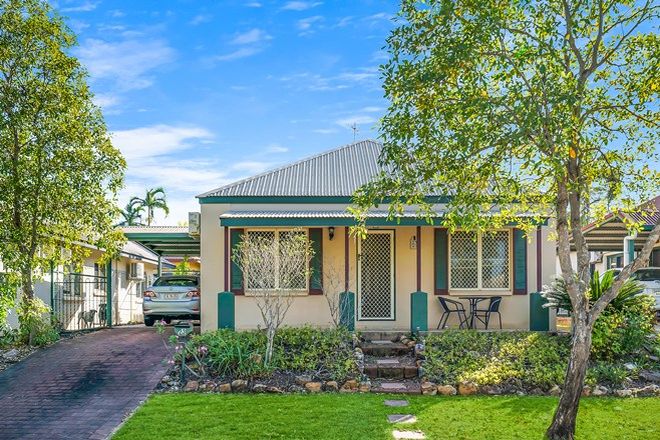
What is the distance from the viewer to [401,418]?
838 centimetres

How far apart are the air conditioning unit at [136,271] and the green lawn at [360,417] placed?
14.2m

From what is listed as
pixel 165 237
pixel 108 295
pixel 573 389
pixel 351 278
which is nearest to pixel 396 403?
pixel 573 389

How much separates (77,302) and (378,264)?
9.08 m

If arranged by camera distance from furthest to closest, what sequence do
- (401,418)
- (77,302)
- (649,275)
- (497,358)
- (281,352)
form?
(649,275), (77,302), (281,352), (497,358), (401,418)

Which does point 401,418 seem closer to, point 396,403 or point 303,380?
point 396,403

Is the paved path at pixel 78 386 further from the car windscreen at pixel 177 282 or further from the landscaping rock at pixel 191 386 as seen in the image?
the car windscreen at pixel 177 282

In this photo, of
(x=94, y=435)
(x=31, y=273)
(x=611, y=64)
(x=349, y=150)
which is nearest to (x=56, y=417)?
(x=94, y=435)

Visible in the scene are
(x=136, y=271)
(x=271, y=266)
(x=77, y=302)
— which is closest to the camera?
(x=271, y=266)

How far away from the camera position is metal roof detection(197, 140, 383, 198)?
14352 mm

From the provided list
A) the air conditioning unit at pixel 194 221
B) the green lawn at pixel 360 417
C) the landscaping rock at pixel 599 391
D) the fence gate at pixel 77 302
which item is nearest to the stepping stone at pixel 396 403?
the green lawn at pixel 360 417

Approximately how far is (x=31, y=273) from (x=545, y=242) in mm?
11617

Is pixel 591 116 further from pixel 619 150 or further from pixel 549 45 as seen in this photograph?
pixel 549 45

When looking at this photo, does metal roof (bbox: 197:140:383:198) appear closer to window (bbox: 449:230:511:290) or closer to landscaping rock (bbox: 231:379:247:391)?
window (bbox: 449:230:511:290)

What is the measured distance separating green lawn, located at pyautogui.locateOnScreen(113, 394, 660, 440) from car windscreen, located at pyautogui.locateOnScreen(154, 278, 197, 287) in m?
6.38
